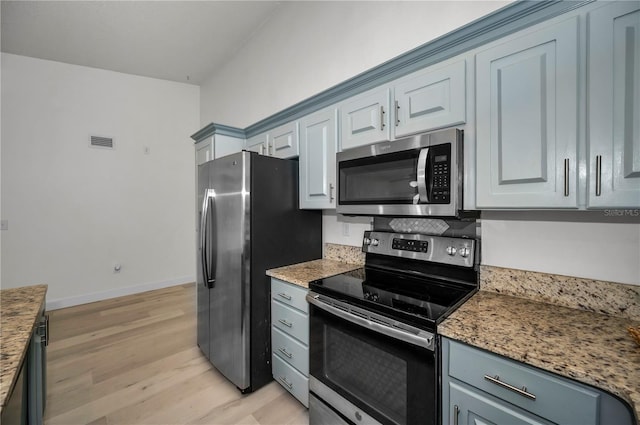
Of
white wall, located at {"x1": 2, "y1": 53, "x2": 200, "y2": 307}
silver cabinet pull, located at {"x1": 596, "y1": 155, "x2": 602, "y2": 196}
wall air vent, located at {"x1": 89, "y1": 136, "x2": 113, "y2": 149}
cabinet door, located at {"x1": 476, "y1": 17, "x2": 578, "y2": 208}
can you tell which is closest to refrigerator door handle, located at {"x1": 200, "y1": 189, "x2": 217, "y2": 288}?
cabinet door, located at {"x1": 476, "y1": 17, "x2": 578, "y2": 208}

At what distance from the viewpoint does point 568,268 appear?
51.0 inches

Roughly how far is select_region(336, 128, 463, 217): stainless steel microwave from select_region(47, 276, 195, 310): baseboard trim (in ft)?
12.8

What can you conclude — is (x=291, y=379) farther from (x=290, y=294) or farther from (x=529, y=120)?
(x=529, y=120)

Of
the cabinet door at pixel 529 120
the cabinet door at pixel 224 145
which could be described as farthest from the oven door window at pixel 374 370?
the cabinet door at pixel 224 145

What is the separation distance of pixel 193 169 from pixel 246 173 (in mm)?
3300

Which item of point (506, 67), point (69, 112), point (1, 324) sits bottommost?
point (1, 324)

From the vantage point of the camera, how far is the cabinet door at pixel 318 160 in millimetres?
1991

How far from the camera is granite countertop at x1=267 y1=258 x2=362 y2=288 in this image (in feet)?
5.96

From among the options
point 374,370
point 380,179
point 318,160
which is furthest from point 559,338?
point 318,160

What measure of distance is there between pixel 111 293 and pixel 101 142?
2193mm

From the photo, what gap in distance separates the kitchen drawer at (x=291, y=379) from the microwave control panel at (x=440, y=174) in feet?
4.55

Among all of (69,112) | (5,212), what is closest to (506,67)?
(69,112)

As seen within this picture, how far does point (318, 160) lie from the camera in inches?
81.7

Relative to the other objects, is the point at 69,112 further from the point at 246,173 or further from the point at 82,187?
the point at 246,173
